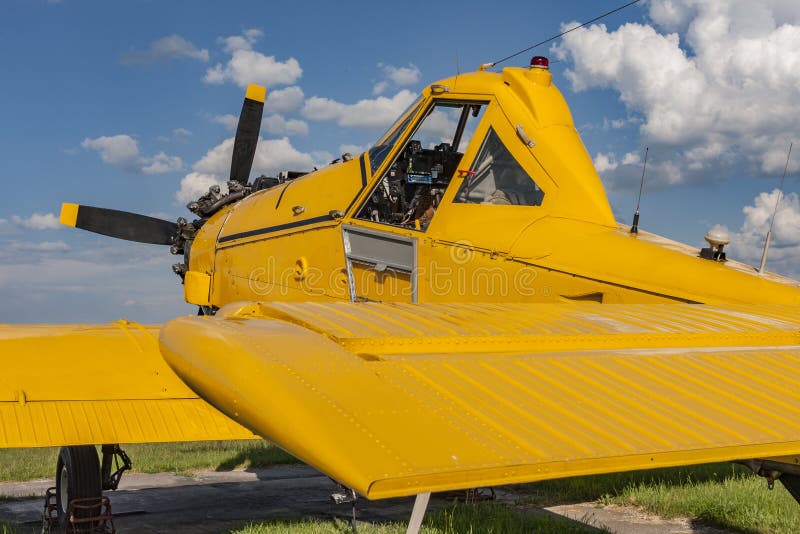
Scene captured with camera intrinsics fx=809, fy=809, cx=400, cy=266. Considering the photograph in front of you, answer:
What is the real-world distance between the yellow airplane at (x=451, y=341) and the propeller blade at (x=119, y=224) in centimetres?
201

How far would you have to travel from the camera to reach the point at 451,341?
3.61 metres

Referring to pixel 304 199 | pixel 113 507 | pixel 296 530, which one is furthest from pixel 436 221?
pixel 113 507

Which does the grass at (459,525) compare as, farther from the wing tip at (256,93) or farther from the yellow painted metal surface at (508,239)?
the wing tip at (256,93)

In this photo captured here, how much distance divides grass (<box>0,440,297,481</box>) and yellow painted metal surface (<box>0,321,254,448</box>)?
5173mm

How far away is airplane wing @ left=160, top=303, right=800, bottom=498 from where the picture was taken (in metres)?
2.45

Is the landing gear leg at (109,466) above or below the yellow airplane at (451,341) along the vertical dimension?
below

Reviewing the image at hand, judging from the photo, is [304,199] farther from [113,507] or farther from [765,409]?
[765,409]

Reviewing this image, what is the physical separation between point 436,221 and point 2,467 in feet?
27.1

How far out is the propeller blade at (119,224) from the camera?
479 inches

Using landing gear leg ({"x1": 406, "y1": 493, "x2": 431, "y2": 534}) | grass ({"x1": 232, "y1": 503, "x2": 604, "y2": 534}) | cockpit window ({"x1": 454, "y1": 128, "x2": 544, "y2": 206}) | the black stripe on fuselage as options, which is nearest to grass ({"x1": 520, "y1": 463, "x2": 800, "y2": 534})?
grass ({"x1": 232, "y1": 503, "x2": 604, "y2": 534})

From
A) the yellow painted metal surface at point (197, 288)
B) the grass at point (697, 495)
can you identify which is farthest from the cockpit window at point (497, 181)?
the yellow painted metal surface at point (197, 288)

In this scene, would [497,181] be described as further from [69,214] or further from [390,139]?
[69,214]

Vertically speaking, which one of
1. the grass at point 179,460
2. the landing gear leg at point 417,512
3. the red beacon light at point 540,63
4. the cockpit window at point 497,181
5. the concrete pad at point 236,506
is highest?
the red beacon light at point 540,63

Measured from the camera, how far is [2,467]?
1147 centimetres
